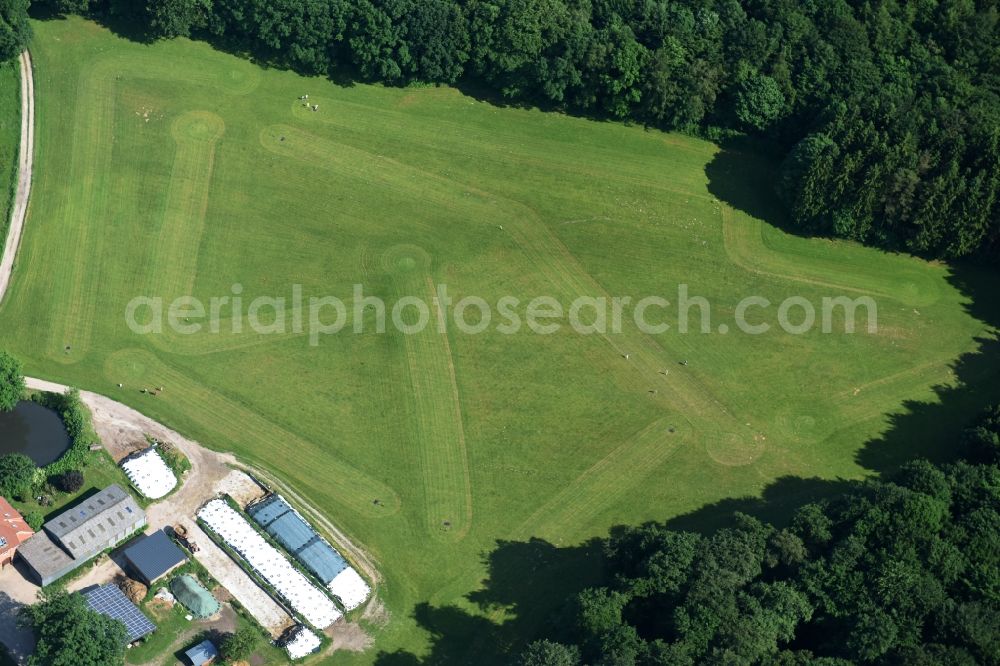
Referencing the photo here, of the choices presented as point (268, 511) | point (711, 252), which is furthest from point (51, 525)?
point (711, 252)

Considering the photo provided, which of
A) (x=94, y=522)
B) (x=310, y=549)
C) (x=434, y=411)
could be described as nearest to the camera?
(x=94, y=522)

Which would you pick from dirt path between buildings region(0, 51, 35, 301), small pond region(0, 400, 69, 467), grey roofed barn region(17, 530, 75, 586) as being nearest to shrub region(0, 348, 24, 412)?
small pond region(0, 400, 69, 467)

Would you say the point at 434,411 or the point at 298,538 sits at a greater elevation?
the point at 434,411

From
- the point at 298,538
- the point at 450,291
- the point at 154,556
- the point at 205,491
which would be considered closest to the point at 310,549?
the point at 298,538

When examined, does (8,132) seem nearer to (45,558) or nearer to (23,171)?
(23,171)

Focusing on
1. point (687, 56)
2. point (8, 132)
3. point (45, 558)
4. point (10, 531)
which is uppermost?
point (687, 56)

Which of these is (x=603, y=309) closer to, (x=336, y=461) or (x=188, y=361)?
(x=336, y=461)
